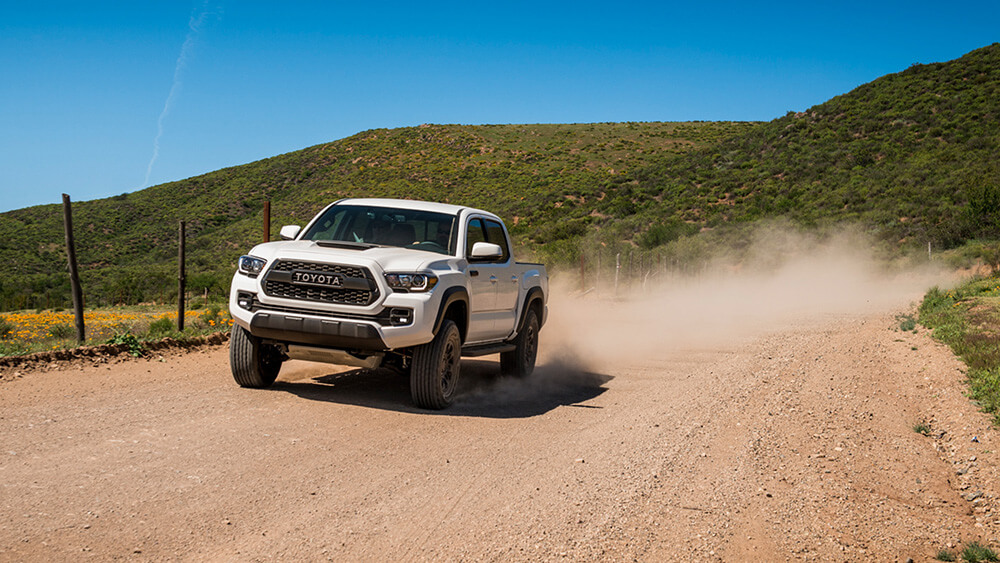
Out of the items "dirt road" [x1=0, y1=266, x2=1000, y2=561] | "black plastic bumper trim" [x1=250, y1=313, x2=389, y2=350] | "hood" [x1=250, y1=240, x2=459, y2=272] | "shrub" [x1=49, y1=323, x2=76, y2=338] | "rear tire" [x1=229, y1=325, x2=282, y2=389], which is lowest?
"shrub" [x1=49, y1=323, x2=76, y2=338]

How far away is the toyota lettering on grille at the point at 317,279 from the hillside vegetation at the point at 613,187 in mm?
27408

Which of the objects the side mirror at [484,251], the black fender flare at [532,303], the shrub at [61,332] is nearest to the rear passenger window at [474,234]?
the side mirror at [484,251]

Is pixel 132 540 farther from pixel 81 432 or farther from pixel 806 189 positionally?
pixel 806 189

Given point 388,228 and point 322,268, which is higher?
point 388,228


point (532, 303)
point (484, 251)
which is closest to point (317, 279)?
point (484, 251)

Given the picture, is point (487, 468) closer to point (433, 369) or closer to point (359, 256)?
point (433, 369)

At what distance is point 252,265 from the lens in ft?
23.8

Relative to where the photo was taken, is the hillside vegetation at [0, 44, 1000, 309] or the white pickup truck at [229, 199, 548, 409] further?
the hillside vegetation at [0, 44, 1000, 309]

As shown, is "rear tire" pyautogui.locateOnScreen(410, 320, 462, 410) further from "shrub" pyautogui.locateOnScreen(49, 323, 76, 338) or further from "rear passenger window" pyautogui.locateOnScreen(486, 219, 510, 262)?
"shrub" pyautogui.locateOnScreen(49, 323, 76, 338)

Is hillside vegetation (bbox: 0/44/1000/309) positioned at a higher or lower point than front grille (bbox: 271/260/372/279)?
higher

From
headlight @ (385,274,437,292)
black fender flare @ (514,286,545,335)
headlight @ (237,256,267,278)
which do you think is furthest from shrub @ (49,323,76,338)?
headlight @ (385,274,437,292)

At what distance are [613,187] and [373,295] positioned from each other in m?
51.7

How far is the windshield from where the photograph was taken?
26.3 ft

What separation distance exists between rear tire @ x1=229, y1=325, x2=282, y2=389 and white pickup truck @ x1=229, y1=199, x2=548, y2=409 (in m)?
0.01
